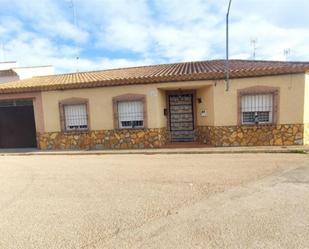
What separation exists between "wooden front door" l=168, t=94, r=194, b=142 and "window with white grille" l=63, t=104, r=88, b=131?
15.2 feet

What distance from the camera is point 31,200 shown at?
4770mm

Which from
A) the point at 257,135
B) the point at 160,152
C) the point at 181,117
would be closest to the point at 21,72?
the point at 181,117

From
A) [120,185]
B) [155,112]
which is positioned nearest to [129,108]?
[155,112]

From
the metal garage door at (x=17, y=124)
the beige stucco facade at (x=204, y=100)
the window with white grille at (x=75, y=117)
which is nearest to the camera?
the beige stucco facade at (x=204, y=100)

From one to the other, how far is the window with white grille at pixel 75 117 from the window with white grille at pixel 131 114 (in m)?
1.91

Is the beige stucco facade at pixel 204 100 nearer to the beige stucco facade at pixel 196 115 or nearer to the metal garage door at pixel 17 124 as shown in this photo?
the beige stucco facade at pixel 196 115

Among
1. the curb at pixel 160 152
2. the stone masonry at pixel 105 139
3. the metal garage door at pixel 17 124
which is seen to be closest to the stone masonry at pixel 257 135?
the curb at pixel 160 152

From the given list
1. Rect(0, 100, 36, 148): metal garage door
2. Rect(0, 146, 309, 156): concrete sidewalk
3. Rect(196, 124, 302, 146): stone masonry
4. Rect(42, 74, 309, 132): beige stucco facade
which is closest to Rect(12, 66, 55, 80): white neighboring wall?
Rect(0, 100, 36, 148): metal garage door

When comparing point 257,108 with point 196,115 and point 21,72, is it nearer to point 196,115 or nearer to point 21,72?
point 196,115

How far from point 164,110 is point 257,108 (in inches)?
179

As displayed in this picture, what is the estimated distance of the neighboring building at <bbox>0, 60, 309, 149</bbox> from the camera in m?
9.84

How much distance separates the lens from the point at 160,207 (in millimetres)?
4172

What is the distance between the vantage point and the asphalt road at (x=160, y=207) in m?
3.14

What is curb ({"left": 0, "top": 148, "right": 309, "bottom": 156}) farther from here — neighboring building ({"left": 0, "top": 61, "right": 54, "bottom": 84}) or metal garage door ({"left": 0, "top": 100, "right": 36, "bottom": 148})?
neighboring building ({"left": 0, "top": 61, "right": 54, "bottom": 84})
